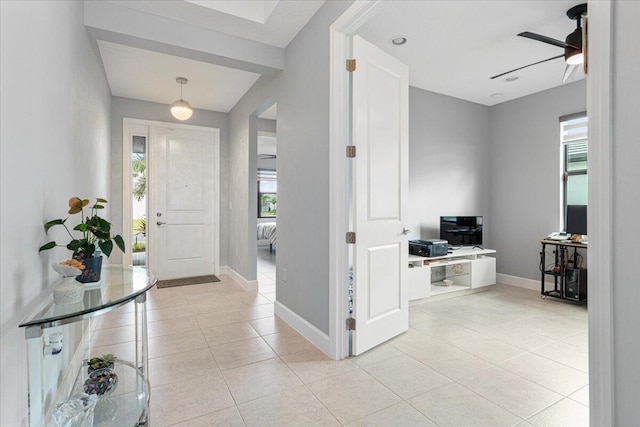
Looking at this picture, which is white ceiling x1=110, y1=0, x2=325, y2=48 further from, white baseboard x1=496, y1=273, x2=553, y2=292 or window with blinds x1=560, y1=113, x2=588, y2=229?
white baseboard x1=496, y1=273, x2=553, y2=292

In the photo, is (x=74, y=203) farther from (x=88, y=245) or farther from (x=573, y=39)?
(x=573, y=39)

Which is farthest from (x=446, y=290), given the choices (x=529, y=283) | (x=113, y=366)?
(x=113, y=366)

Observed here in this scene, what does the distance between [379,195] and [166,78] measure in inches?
126

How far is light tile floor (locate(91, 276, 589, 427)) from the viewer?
1735 mm

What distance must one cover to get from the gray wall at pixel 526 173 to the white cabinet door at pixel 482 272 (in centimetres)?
61

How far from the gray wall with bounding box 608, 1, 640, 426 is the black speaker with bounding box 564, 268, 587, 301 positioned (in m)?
3.65

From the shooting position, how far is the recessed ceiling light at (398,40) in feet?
10.2

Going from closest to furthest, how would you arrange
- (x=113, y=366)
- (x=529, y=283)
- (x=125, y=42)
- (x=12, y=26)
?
(x=12, y=26) → (x=113, y=366) → (x=125, y=42) → (x=529, y=283)

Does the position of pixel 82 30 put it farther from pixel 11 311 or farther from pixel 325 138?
pixel 11 311

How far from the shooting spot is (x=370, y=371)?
220 centimetres

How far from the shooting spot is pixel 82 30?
242 centimetres

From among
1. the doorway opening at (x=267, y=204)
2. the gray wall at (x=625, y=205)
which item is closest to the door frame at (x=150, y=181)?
the doorway opening at (x=267, y=204)

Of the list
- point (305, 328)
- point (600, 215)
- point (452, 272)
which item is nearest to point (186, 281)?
point (305, 328)

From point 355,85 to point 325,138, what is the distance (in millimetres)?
456
